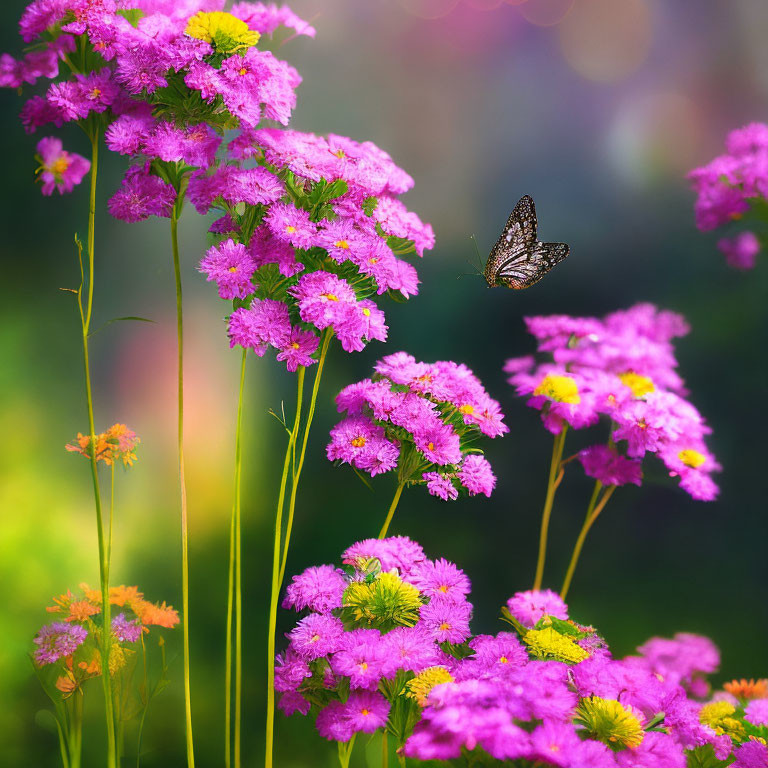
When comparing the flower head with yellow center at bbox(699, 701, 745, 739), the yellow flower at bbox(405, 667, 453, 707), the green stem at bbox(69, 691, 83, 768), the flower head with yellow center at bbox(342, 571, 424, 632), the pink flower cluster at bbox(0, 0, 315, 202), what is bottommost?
the green stem at bbox(69, 691, 83, 768)

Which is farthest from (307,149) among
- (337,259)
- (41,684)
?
(41,684)

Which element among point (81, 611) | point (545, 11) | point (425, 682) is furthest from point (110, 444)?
point (545, 11)

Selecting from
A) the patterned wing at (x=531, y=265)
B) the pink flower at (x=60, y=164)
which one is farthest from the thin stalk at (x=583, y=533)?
the pink flower at (x=60, y=164)

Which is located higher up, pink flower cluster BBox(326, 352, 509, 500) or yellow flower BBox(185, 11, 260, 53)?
yellow flower BBox(185, 11, 260, 53)

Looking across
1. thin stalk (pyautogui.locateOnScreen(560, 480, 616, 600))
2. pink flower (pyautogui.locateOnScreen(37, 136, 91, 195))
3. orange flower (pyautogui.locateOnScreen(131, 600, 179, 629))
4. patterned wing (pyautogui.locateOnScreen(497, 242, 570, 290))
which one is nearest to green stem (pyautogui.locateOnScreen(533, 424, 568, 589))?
thin stalk (pyautogui.locateOnScreen(560, 480, 616, 600))

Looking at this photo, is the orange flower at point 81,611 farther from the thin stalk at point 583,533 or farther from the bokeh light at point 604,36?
the bokeh light at point 604,36

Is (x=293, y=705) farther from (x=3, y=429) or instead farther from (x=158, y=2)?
(x=158, y=2)

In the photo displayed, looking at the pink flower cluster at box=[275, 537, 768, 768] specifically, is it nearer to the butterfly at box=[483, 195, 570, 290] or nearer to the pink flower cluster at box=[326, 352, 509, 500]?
the pink flower cluster at box=[326, 352, 509, 500]
